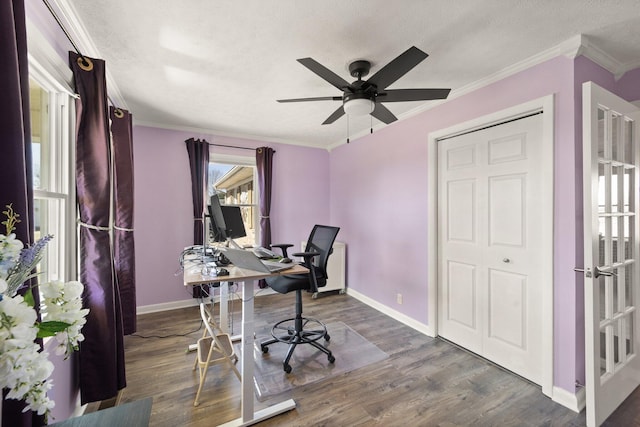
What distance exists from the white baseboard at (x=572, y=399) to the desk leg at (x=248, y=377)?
189 cm

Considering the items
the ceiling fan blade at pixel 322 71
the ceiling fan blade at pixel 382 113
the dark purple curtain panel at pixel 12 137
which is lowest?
the dark purple curtain panel at pixel 12 137

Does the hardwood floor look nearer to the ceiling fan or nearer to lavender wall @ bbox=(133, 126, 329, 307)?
lavender wall @ bbox=(133, 126, 329, 307)

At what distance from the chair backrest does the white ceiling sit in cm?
139

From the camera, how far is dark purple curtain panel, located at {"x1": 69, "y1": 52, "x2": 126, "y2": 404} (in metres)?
1.57

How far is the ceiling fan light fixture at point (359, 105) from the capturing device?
1844 millimetres

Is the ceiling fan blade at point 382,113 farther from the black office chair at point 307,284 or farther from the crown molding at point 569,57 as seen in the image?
the black office chair at point 307,284

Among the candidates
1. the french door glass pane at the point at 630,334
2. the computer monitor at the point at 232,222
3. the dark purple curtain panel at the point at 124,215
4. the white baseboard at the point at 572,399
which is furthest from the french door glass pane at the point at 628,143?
the dark purple curtain panel at the point at 124,215

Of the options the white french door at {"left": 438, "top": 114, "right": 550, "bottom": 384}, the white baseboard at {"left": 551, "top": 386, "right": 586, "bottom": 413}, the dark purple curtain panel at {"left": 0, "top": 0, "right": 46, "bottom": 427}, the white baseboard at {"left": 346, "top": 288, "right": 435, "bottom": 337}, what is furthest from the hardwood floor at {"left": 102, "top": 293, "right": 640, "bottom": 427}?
the dark purple curtain panel at {"left": 0, "top": 0, "right": 46, "bottom": 427}

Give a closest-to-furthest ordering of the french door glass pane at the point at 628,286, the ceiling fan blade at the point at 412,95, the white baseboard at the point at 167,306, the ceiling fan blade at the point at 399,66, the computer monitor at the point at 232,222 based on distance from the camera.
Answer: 1. the ceiling fan blade at the point at 399,66
2. the ceiling fan blade at the point at 412,95
3. the french door glass pane at the point at 628,286
4. the computer monitor at the point at 232,222
5. the white baseboard at the point at 167,306

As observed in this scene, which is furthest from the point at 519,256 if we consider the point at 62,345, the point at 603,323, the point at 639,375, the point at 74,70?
the point at 74,70

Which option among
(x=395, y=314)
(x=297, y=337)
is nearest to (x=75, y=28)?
(x=297, y=337)

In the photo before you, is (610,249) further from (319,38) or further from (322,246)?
(319,38)

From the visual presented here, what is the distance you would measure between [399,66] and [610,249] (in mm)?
1882

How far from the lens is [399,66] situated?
1.54 meters
